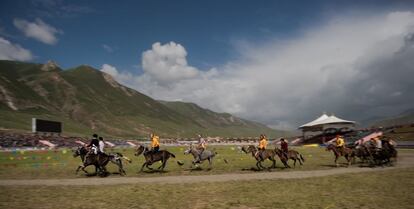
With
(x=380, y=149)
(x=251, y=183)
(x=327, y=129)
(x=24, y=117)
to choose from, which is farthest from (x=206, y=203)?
(x=24, y=117)

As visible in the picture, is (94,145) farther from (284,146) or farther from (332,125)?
(332,125)

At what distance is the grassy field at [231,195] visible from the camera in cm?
1431

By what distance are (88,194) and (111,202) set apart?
101 inches

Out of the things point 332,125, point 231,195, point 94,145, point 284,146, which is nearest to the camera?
point 231,195

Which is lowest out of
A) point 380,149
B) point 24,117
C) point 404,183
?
point 404,183

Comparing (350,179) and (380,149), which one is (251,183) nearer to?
(350,179)

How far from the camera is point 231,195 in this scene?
16.3 metres

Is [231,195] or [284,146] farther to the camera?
[284,146]

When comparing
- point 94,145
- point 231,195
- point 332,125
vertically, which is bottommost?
point 231,195

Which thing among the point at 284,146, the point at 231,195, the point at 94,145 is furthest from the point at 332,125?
the point at 231,195

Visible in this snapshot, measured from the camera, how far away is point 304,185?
1905 centimetres

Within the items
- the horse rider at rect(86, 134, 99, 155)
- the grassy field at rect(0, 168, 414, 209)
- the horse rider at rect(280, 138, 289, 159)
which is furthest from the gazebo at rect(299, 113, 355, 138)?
the horse rider at rect(86, 134, 99, 155)

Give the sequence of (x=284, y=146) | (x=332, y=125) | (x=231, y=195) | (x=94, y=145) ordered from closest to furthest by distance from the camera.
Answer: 1. (x=231, y=195)
2. (x=94, y=145)
3. (x=284, y=146)
4. (x=332, y=125)

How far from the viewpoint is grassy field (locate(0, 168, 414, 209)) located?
563 inches
